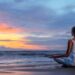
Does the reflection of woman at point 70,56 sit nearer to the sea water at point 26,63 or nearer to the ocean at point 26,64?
the ocean at point 26,64

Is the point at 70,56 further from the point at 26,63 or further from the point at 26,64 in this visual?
the point at 26,63

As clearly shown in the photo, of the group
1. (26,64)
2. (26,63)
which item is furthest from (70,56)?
(26,63)

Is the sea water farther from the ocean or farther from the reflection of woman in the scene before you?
the reflection of woman

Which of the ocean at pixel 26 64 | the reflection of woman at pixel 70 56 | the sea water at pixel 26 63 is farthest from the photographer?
the sea water at pixel 26 63

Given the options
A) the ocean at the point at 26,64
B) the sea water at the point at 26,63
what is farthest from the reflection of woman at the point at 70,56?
the sea water at the point at 26,63

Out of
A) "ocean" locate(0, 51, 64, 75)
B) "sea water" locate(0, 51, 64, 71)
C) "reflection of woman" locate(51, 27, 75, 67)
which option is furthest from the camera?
"sea water" locate(0, 51, 64, 71)

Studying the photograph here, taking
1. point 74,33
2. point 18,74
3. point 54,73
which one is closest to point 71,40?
point 74,33

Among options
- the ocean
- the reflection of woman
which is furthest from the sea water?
the reflection of woman

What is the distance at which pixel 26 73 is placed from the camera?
9.82 metres

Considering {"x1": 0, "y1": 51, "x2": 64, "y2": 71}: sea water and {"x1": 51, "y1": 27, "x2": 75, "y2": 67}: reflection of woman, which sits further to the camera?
{"x1": 0, "y1": 51, "x2": 64, "y2": 71}: sea water

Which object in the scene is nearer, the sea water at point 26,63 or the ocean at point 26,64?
the ocean at point 26,64

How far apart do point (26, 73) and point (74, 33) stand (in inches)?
89.9

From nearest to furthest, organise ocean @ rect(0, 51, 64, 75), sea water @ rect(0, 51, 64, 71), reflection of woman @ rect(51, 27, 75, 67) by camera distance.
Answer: reflection of woman @ rect(51, 27, 75, 67) → ocean @ rect(0, 51, 64, 75) → sea water @ rect(0, 51, 64, 71)

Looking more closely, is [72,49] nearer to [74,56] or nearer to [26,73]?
[74,56]
